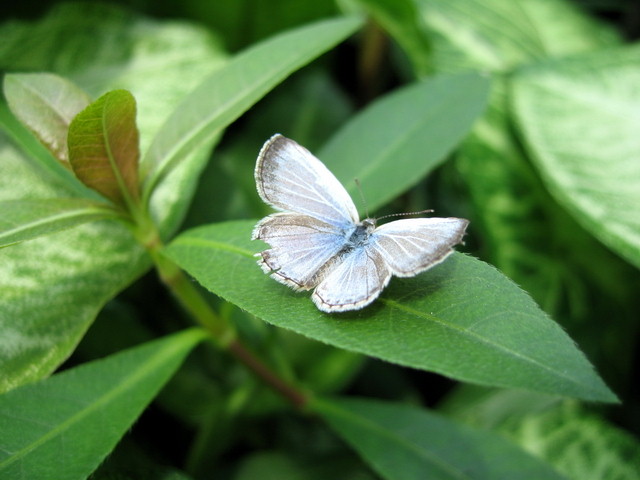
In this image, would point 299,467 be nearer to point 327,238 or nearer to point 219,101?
point 327,238

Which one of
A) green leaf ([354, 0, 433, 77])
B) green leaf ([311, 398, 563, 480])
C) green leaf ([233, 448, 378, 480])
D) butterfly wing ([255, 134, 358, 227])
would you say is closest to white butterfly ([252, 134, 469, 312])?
butterfly wing ([255, 134, 358, 227])

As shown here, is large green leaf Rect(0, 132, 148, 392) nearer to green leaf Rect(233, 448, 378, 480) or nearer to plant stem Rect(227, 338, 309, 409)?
plant stem Rect(227, 338, 309, 409)

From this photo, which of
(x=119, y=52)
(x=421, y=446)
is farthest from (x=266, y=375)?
(x=119, y=52)

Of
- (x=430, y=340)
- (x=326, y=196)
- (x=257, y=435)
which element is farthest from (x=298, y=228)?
(x=257, y=435)

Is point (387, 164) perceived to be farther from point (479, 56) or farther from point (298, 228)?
Answer: point (479, 56)

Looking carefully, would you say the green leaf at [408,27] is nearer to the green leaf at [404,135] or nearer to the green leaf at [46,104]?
the green leaf at [404,135]

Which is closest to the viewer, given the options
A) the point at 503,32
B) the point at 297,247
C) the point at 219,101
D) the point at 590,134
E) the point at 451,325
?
the point at 451,325
